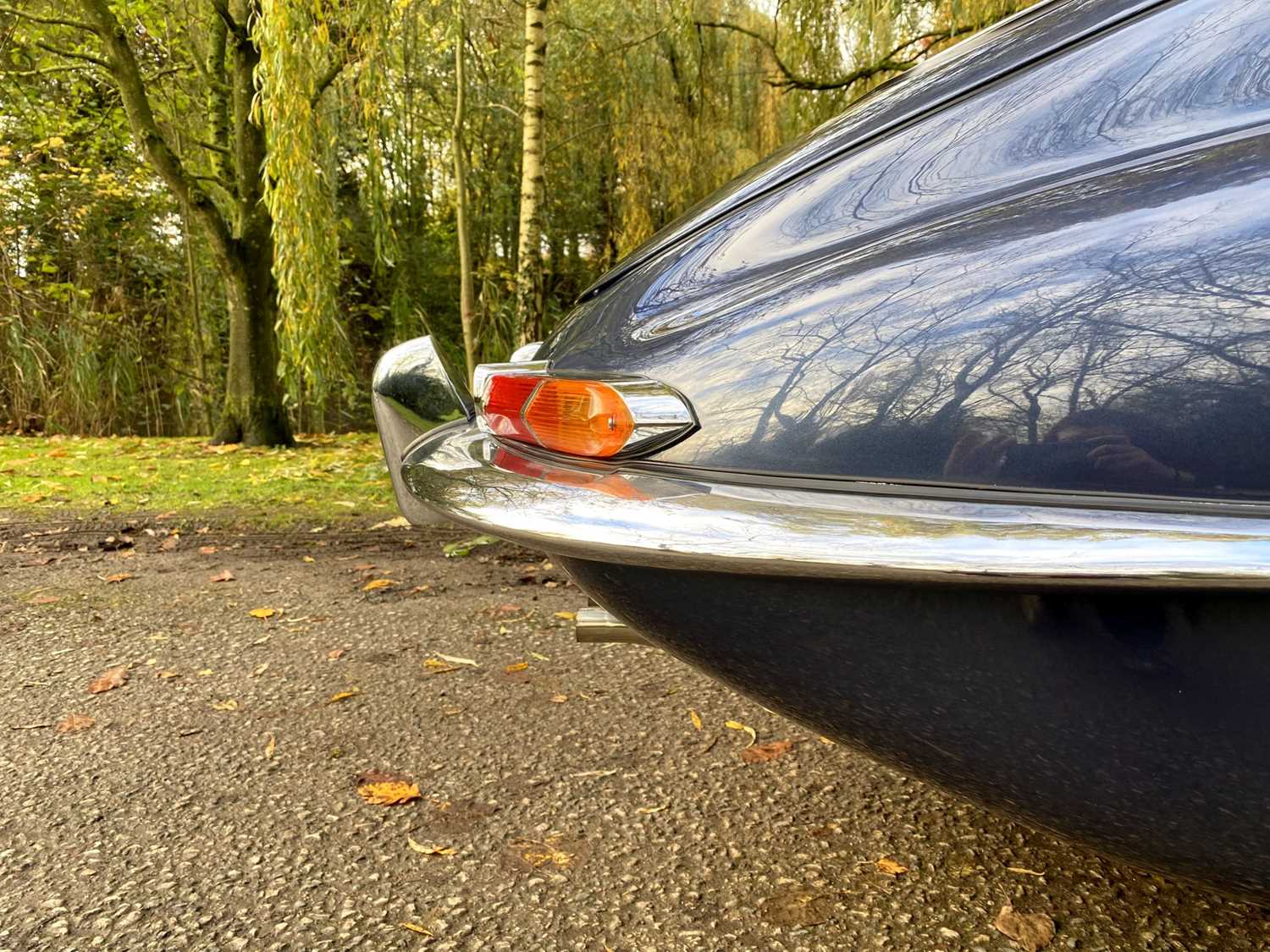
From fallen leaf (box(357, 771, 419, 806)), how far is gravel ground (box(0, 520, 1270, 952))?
3cm

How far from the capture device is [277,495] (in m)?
5.71

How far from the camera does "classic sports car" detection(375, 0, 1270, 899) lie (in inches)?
36.7

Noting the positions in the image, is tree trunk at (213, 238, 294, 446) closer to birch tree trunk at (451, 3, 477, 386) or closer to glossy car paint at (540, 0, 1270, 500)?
birch tree trunk at (451, 3, 477, 386)

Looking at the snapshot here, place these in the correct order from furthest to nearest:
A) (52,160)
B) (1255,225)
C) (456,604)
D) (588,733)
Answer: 1. (52,160)
2. (456,604)
3. (588,733)
4. (1255,225)

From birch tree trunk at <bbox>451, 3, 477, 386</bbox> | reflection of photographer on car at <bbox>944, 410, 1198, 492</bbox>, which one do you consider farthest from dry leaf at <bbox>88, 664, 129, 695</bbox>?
birch tree trunk at <bbox>451, 3, 477, 386</bbox>

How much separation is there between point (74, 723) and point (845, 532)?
6.81 ft

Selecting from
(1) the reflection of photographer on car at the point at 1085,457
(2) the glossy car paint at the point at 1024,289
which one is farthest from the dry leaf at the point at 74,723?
(1) the reflection of photographer on car at the point at 1085,457

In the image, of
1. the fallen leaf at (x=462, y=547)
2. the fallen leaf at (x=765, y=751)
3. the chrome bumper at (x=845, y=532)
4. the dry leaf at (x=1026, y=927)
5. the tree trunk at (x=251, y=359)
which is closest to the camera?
the chrome bumper at (x=845, y=532)

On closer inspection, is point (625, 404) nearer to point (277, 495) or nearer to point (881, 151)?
point (881, 151)

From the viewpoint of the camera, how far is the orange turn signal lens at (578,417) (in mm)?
1248

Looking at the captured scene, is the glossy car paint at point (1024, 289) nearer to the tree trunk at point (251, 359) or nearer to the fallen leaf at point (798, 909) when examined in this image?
the fallen leaf at point (798, 909)

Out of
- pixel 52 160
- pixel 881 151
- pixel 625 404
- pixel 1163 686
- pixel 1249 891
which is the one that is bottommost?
pixel 1249 891

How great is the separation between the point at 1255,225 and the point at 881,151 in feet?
1.66

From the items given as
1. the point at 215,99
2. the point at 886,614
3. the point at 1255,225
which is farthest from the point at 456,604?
the point at 215,99
